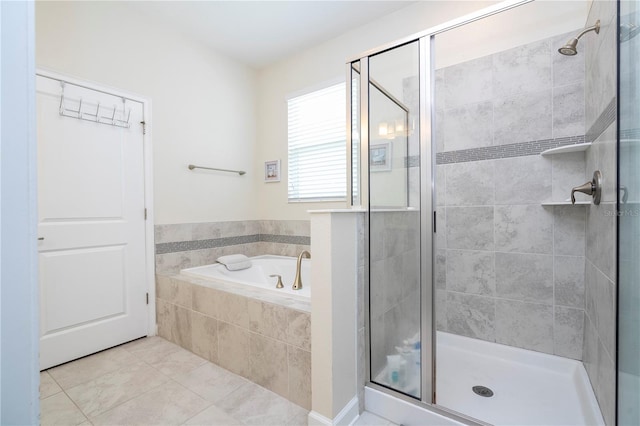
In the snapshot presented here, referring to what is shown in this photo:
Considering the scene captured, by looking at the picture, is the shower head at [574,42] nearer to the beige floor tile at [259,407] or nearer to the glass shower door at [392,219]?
the glass shower door at [392,219]

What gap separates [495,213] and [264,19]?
2.50 metres

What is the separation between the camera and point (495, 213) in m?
2.05

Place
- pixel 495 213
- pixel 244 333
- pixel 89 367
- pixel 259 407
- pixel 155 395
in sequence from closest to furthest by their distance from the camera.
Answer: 1. pixel 259 407
2. pixel 155 395
3. pixel 244 333
4. pixel 89 367
5. pixel 495 213

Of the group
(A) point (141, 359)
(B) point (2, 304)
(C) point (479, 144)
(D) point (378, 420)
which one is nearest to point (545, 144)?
(C) point (479, 144)

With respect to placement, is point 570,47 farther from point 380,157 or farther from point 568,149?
point 380,157

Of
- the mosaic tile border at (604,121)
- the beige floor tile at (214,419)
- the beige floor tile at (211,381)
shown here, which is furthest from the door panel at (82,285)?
the mosaic tile border at (604,121)

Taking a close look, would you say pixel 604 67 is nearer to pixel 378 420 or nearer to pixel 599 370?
pixel 599 370

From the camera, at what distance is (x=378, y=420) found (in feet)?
4.75

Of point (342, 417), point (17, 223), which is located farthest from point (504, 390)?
point (17, 223)

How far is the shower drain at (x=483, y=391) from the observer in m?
1.65

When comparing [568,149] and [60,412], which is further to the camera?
[568,149]

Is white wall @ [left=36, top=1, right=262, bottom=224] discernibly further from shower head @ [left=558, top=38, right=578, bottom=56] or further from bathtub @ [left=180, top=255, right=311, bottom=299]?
shower head @ [left=558, top=38, right=578, bottom=56]

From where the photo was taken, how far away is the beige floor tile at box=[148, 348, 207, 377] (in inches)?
74.5

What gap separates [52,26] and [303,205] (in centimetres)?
232
